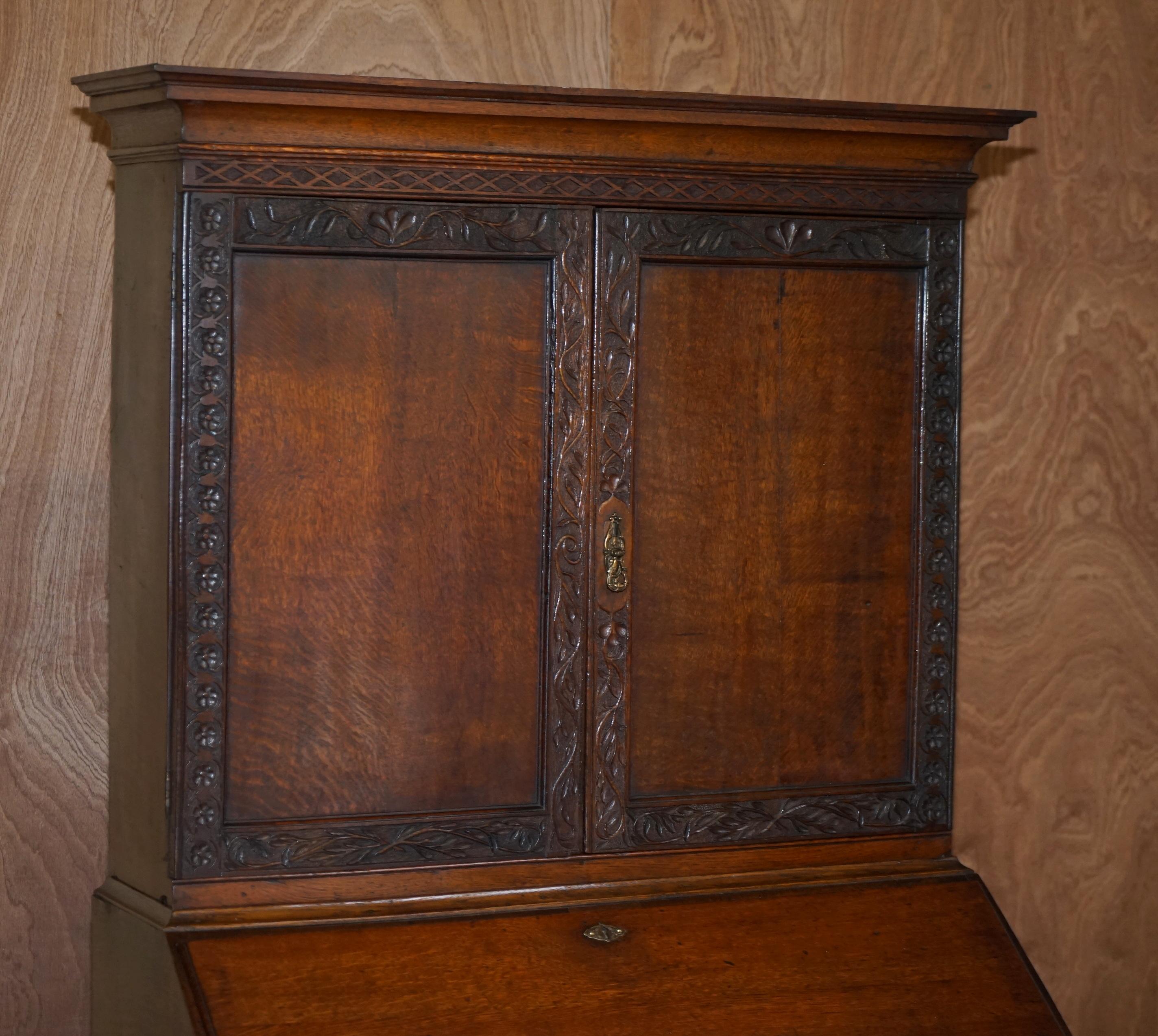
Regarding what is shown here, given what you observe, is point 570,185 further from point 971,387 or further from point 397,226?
point 971,387

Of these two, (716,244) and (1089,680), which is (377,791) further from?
(1089,680)

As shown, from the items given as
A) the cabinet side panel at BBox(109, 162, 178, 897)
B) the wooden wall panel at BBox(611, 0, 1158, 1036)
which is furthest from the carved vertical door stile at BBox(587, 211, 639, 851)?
the wooden wall panel at BBox(611, 0, 1158, 1036)

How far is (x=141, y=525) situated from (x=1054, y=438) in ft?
5.71

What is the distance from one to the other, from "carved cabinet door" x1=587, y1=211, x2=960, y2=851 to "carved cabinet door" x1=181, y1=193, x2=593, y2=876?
69mm

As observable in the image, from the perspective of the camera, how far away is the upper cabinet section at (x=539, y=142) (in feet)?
6.25

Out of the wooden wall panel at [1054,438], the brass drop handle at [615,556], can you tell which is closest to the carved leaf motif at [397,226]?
the brass drop handle at [615,556]

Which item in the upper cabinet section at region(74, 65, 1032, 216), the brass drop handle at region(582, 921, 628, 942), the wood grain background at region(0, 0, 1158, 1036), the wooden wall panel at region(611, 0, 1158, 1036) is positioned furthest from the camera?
the wooden wall panel at region(611, 0, 1158, 1036)

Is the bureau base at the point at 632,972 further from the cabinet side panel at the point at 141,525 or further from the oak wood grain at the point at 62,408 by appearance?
the oak wood grain at the point at 62,408

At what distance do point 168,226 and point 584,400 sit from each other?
2.04ft

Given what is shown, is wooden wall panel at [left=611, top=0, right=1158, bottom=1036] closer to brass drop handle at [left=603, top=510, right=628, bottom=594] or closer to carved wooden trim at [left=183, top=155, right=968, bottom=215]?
carved wooden trim at [left=183, top=155, right=968, bottom=215]

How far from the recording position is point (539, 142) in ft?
6.59

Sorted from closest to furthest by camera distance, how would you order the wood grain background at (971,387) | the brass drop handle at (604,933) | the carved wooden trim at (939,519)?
1. the brass drop handle at (604,933)
2. the carved wooden trim at (939,519)
3. the wood grain background at (971,387)

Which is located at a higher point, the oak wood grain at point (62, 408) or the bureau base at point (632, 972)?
the oak wood grain at point (62, 408)

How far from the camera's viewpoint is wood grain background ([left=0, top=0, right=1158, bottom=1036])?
2342 mm
